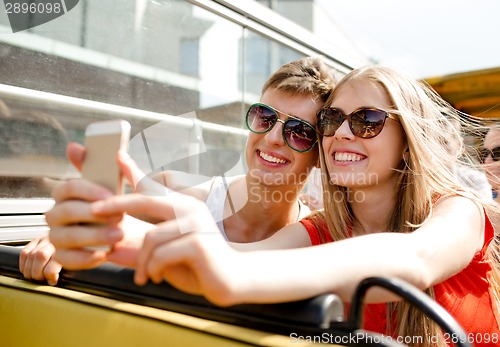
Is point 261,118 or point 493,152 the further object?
point 493,152

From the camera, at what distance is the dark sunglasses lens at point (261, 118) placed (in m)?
1.97

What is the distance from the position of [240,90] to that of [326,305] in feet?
7.38

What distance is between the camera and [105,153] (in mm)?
645

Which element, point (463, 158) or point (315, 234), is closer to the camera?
point (315, 234)

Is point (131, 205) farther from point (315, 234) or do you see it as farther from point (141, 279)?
point (315, 234)

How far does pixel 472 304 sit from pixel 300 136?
34.2 inches

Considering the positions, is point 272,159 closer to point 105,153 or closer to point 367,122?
point 367,122

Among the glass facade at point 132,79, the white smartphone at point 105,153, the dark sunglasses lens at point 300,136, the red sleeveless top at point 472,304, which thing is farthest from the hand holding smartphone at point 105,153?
the dark sunglasses lens at point 300,136

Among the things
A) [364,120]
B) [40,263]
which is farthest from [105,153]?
[364,120]

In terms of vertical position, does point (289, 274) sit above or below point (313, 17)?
below

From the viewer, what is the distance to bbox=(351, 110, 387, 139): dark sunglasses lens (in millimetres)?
1522

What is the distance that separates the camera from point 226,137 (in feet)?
9.42

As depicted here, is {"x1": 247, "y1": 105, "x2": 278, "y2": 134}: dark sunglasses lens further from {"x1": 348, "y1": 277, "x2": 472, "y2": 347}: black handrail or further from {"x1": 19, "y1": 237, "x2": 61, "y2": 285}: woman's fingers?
{"x1": 348, "y1": 277, "x2": 472, "y2": 347}: black handrail

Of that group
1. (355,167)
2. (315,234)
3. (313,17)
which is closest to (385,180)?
(355,167)
